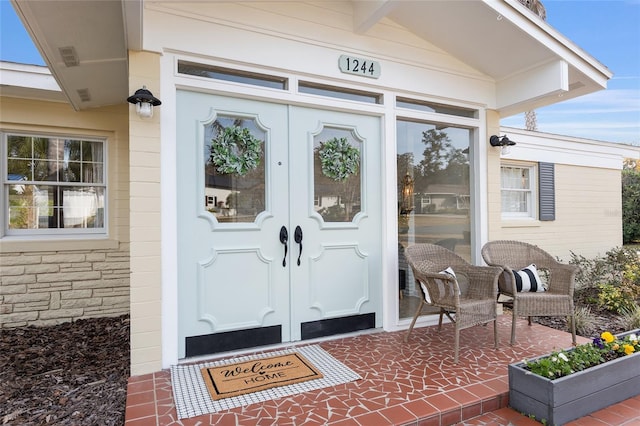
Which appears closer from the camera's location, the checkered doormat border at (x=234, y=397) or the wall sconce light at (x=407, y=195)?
the checkered doormat border at (x=234, y=397)

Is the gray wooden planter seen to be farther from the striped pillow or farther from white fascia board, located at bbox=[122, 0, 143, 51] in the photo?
white fascia board, located at bbox=[122, 0, 143, 51]

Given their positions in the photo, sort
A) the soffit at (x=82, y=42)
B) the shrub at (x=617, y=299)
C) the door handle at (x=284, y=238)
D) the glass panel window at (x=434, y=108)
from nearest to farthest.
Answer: the soffit at (x=82, y=42), the door handle at (x=284, y=238), the glass panel window at (x=434, y=108), the shrub at (x=617, y=299)

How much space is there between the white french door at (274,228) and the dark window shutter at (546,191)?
13.9 feet

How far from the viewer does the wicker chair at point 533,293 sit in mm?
3311

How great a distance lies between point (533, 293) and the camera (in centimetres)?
343

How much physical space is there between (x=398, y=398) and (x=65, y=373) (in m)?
2.61

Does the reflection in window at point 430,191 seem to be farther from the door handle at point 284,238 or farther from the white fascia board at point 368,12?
the door handle at point 284,238

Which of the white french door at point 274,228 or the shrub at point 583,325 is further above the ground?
the white french door at point 274,228

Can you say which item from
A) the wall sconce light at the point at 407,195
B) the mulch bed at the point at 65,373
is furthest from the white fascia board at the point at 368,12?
the mulch bed at the point at 65,373

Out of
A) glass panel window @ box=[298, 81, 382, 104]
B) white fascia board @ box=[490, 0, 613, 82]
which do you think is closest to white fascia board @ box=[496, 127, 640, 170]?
white fascia board @ box=[490, 0, 613, 82]

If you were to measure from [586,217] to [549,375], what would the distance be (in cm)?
625

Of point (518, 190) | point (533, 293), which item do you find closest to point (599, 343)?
point (533, 293)

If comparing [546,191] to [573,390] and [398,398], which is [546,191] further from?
[398,398]

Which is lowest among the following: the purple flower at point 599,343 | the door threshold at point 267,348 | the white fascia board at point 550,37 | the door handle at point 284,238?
the door threshold at point 267,348
